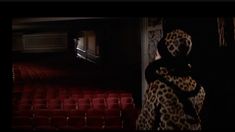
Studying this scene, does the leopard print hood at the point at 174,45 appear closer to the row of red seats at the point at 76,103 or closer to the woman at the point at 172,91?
the woman at the point at 172,91

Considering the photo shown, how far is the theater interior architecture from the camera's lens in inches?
102

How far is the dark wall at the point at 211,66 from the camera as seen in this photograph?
258 cm

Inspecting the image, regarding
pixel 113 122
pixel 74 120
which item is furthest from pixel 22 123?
pixel 113 122

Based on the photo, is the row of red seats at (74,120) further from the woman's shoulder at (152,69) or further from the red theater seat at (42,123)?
the woman's shoulder at (152,69)

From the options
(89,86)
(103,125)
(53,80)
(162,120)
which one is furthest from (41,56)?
(162,120)

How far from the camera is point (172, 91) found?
2.60 meters

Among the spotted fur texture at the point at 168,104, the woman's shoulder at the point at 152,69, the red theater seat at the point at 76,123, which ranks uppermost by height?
the woman's shoulder at the point at 152,69

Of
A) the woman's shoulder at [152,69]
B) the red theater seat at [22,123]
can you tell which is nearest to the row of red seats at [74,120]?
the red theater seat at [22,123]

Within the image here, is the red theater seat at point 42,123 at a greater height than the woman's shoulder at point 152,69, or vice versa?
the woman's shoulder at point 152,69

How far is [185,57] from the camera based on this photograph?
2576 mm

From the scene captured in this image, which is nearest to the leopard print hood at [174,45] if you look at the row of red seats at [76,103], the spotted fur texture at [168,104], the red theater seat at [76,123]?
the spotted fur texture at [168,104]

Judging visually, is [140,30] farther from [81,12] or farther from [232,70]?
[232,70]

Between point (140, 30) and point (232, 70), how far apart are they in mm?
828

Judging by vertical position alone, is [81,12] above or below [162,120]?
above
